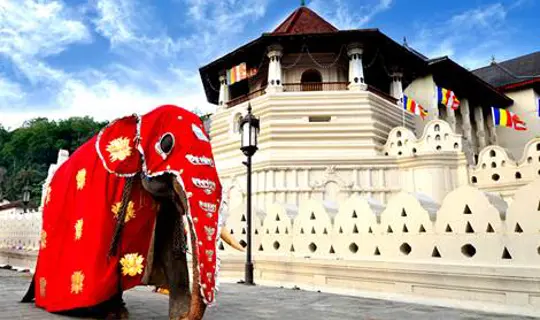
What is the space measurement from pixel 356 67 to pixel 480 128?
13602mm

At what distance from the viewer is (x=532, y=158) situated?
14.5 metres

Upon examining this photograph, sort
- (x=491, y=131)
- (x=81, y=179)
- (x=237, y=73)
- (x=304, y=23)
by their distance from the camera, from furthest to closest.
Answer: (x=491, y=131)
(x=304, y=23)
(x=237, y=73)
(x=81, y=179)

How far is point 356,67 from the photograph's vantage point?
67.0 feet

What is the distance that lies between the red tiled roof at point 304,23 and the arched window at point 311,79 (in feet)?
7.05

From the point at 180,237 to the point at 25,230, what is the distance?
1178 centimetres

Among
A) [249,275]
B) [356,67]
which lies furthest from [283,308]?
[356,67]

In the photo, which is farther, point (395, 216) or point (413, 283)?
point (395, 216)

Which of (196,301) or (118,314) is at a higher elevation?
(196,301)

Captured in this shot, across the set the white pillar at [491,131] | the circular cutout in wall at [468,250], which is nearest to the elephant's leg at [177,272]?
the circular cutout in wall at [468,250]

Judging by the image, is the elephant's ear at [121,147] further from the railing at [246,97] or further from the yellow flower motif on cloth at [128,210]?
the railing at [246,97]

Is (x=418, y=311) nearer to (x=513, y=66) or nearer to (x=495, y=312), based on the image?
(x=495, y=312)

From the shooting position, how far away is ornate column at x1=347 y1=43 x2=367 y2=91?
2027 centimetres

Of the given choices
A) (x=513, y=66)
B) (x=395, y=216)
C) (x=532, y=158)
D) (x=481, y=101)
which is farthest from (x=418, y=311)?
(x=513, y=66)

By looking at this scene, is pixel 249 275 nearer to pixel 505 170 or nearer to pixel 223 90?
pixel 505 170
